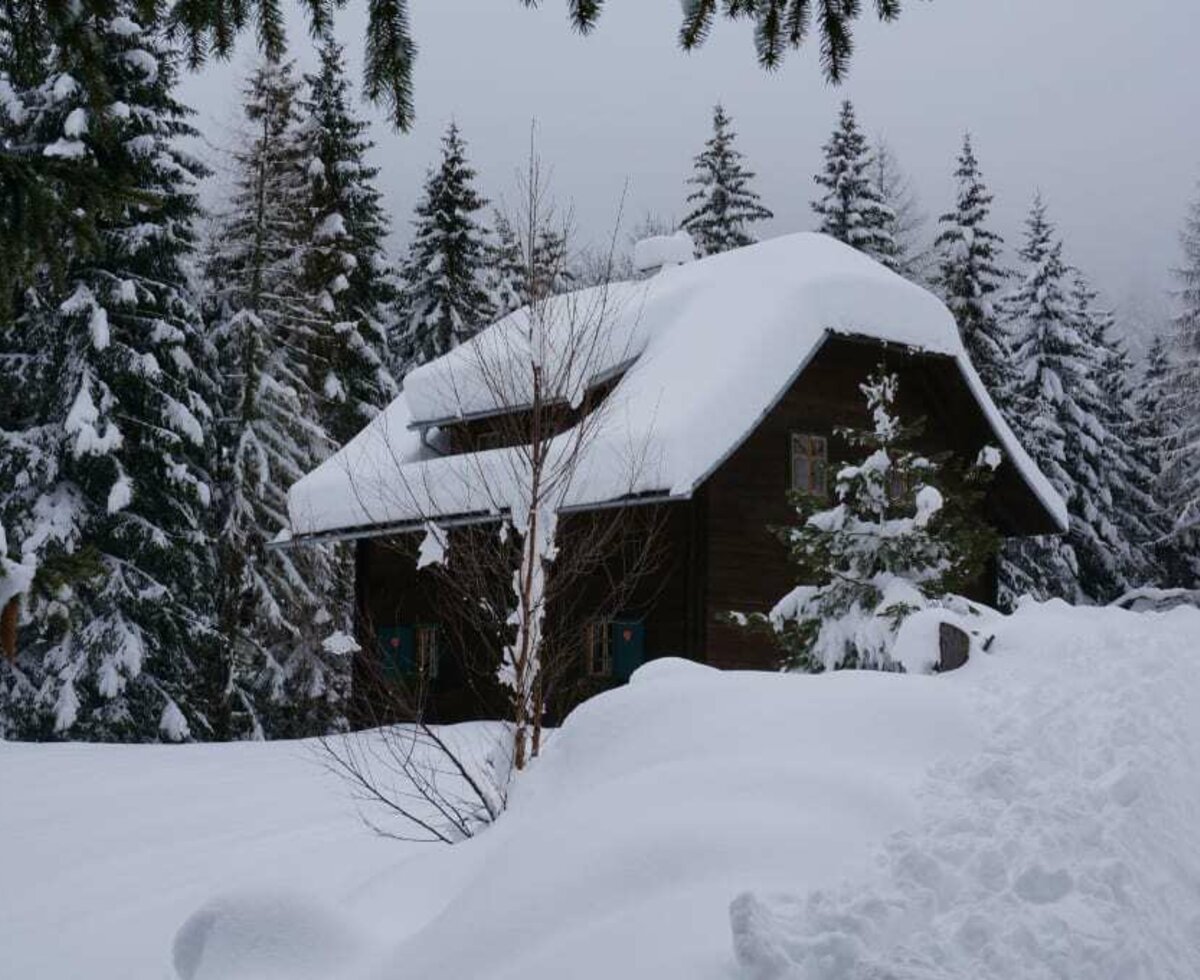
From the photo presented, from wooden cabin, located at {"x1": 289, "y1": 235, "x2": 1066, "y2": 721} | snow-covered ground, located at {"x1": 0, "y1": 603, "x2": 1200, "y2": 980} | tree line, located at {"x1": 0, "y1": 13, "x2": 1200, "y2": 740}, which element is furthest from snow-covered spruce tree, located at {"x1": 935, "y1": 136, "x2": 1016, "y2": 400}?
snow-covered ground, located at {"x1": 0, "y1": 603, "x2": 1200, "y2": 980}

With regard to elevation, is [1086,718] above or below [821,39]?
below

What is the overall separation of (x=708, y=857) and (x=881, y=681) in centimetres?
231

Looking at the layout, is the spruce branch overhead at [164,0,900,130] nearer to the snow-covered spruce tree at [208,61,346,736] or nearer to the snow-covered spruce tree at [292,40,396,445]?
the snow-covered spruce tree at [208,61,346,736]

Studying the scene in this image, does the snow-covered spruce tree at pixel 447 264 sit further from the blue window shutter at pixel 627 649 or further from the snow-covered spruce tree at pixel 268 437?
the blue window shutter at pixel 627 649

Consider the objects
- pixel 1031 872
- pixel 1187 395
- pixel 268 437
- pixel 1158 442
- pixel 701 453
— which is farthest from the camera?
pixel 1158 442

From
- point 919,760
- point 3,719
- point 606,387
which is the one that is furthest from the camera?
point 3,719

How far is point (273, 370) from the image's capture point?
25.2 metres

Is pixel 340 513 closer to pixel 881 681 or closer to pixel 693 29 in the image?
pixel 881 681

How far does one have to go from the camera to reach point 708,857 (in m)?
4.29

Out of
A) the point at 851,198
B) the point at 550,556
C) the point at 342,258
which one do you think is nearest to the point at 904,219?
the point at 851,198

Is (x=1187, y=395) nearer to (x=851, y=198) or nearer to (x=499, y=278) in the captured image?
(x=851, y=198)

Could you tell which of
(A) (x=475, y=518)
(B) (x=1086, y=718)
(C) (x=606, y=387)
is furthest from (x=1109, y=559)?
(B) (x=1086, y=718)

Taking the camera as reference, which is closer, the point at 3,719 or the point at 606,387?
the point at 606,387

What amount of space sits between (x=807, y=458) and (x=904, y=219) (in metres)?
21.4
